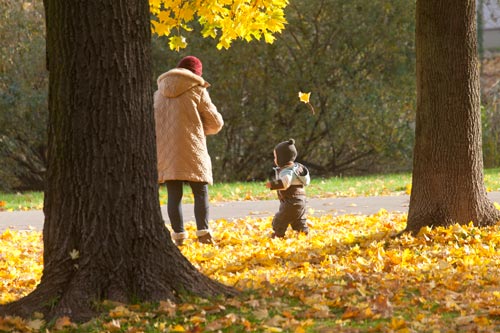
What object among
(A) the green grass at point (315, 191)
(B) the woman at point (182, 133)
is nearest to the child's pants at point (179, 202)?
(B) the woman at point (182, 133)

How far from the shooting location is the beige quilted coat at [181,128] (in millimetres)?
8992

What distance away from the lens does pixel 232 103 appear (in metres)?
20.9

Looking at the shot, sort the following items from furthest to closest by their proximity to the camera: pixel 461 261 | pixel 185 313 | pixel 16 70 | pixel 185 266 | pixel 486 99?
1. pixel 486 99
2. pixel 16 70
3. pixel 461 261
4. pixel 185 266
5. pixel 185 313

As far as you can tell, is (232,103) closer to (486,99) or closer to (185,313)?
(486,99)

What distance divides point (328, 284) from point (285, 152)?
2991 millimetres

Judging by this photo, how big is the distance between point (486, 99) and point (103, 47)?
60.8 ft

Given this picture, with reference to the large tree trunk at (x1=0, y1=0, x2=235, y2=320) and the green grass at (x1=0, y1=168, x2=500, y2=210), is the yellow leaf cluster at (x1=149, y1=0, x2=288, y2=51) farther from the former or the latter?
the green grass at (x1=0, y1=168, x2=500, y2=210)

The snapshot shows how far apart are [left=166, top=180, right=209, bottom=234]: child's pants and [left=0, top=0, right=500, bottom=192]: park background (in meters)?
11.3

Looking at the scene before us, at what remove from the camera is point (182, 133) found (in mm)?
9031

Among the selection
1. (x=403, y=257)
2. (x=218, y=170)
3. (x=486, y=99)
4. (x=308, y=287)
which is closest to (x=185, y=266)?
(x=308, y=287)

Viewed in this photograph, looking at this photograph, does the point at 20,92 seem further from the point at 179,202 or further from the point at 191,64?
the point at 179,202

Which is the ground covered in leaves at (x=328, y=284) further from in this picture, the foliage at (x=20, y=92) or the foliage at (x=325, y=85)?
the foliage at (x=325, y=85)

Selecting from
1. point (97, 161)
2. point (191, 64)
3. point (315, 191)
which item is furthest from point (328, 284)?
point (315, 191)

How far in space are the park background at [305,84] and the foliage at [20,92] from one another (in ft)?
0.09
